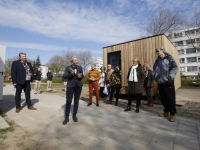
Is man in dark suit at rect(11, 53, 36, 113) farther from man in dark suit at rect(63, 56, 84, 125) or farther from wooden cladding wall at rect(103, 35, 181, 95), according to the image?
wooden cladding wall at rect(103, 35, 181, 95)

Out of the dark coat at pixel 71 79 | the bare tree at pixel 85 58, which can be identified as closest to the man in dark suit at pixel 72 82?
the dark coat at pixel 71 79

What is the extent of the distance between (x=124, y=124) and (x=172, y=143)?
1.05m

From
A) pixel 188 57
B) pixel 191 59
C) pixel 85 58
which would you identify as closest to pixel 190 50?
pixel 188 57

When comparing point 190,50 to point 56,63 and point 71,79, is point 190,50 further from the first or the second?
point 71,79

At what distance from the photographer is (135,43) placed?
6.48m

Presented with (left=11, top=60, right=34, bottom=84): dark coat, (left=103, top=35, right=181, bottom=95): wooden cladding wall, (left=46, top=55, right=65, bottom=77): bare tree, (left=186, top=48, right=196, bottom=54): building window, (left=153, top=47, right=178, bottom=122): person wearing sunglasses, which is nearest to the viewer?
(left=153, top=47, right=178, bottom=122): person wearing sunglasses

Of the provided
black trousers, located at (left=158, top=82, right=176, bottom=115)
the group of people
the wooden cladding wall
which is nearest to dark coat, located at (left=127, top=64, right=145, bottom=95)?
the group of people

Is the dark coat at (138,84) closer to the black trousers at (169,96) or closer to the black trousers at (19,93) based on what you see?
the black trousers at (169,96)

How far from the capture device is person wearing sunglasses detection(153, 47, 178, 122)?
3.11 m

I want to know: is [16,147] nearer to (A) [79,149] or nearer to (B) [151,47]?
(A) [79,149]

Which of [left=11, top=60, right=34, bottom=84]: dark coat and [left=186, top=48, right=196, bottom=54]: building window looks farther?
[left=186, top=48, right=196, bottom=54]: building window

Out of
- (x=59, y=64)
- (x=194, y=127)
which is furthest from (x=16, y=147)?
(x=59, y=64)

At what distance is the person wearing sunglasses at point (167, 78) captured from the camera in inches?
122

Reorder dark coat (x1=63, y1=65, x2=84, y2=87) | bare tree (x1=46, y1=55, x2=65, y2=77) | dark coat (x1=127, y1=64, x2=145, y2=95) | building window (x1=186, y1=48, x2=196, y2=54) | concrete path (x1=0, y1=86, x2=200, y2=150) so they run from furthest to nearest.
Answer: bare tree (x1=46, y1=55, x2=65, y2=77)
building window (x1=186, y1=48, x2=196, y2=54)
dark coat (x1=127, y1=64, x2=145, y2=95)
dark coat (x1=63, y1=65, x2=84, y2=87)
concrete path (x1=0, y1=86, x2=200, y2=150)
